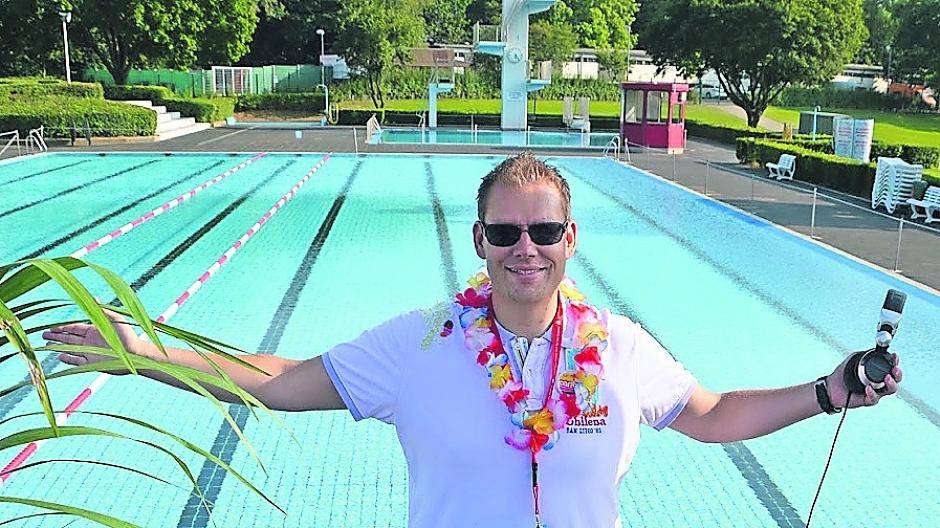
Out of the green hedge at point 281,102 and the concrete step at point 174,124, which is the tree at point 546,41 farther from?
the concrete step at point 174,124

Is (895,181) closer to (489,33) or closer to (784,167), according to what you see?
(784,167)

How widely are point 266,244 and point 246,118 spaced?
30030 mm

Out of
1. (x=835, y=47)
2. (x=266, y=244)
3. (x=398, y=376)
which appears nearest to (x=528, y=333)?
(x=398, y=376)

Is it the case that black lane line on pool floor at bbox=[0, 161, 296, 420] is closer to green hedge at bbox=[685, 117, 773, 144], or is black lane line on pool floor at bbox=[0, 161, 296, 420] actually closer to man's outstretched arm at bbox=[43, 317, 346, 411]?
man's outstretched arm at bbox=[43, 317, 346, 411]

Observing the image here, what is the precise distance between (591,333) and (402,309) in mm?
A: 6825

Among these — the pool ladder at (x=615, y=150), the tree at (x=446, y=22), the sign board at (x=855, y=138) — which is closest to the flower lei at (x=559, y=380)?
the sign board at (x=855, y=138)

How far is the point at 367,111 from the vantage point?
1483 inches

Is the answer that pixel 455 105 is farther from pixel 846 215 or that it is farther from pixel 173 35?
pixel 846 215

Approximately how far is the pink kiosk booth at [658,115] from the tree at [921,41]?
31465 millimetres

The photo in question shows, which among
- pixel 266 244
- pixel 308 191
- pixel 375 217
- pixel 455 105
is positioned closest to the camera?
pixel 266 244

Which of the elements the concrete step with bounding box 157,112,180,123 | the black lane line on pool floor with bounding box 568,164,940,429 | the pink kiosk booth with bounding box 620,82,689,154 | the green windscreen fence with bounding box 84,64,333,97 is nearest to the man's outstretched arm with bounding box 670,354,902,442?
the black lane line on pool floor with bounding box 568,164,940,429

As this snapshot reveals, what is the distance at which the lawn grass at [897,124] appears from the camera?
3522 centimetres

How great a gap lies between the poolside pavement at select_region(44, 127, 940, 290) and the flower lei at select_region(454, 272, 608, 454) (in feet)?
28.0

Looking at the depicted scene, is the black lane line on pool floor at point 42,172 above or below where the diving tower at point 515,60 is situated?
below
